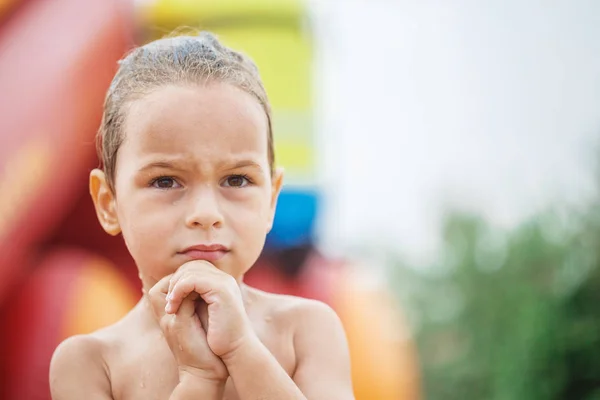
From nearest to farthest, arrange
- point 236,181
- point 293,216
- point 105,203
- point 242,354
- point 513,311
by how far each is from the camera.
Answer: point 242,354
point 236,181
point 105,203
point 293,216
point 513,311

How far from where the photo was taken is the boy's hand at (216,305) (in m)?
1.17

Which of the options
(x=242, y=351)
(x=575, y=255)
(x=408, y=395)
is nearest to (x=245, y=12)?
(x=408, y=395)

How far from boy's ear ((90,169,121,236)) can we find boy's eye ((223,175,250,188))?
240 mm

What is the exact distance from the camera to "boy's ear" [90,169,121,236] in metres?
1.40

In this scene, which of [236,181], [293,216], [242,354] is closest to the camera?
[242,354]

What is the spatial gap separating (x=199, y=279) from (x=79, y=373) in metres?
0.29

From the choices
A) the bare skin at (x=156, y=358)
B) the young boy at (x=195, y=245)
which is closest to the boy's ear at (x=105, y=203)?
the young boy at (x=195, y=245)

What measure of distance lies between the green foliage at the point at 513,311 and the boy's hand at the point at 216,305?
511cm

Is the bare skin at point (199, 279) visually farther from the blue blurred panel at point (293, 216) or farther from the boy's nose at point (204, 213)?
the blue blurred panel at point (293, 216)

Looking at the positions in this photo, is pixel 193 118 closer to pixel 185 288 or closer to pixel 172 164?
pixel 172 164

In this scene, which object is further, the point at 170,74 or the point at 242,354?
the point at 170,74

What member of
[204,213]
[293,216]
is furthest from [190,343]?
[293,216]

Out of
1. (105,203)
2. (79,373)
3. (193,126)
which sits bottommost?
(79,373)

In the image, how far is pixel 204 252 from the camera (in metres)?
1.23
